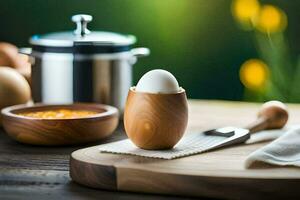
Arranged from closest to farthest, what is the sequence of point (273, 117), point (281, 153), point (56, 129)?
point (281, 153), point (56, 129), point (273, 117)

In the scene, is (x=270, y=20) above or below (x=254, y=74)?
above

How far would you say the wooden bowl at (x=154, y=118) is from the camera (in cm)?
108

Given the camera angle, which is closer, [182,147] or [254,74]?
[182,147]

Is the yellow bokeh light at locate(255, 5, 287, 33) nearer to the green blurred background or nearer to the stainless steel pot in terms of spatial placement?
the green blurred background

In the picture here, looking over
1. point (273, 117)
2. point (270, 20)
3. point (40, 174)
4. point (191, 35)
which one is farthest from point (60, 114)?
point (270, 20)

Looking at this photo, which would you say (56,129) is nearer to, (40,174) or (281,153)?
(40,174)

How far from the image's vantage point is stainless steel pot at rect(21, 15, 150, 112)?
141 centimetres

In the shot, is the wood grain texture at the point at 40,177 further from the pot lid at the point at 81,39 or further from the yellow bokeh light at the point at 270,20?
the yellow bokeh light at the point at 270,20

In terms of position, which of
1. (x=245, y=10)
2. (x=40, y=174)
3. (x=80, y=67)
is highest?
(x=245, y=10)

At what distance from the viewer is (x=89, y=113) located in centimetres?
135

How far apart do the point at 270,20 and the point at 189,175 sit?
841 millimetres

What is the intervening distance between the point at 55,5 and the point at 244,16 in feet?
1.63

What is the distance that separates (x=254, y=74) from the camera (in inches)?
67.9

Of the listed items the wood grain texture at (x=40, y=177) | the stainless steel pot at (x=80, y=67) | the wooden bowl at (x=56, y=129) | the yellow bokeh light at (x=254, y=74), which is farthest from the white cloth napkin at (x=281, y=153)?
the yellow bokeh light at (x=254, y=74)
